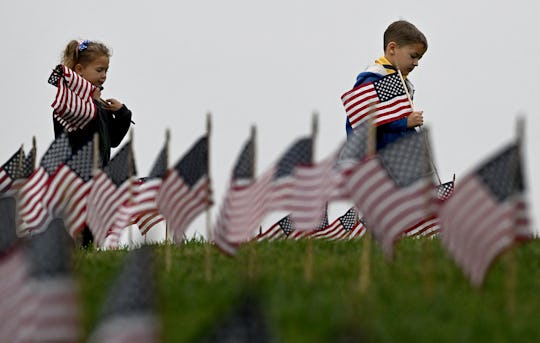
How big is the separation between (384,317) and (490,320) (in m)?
0.85

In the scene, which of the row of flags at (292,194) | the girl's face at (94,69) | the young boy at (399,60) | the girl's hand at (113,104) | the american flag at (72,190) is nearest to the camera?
the row of flags at (292,194)

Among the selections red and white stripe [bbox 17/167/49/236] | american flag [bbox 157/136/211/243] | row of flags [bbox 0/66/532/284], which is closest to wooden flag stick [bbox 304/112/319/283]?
row of flags [bbox 0/66/532/284]

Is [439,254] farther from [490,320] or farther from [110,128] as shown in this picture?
[110,128]

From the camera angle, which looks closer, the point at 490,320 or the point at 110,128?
the point at 490,320

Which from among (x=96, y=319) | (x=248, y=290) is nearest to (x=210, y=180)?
(x=96, y=319)

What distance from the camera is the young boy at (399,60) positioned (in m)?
17.7

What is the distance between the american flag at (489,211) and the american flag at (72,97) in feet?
23.0

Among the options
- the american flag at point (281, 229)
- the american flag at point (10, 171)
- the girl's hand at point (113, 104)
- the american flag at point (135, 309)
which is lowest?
the american flag at point (135, 309)

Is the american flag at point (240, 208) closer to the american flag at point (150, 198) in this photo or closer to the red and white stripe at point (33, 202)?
the american flag at point (150, 198)

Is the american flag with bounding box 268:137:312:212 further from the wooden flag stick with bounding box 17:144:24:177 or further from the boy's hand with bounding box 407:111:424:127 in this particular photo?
the wooden flag stick with bounding box 17:144:24:177

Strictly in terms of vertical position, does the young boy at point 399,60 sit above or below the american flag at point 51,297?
above

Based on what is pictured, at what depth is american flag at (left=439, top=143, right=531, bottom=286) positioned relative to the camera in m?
11.9

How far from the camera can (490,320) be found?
11703mm

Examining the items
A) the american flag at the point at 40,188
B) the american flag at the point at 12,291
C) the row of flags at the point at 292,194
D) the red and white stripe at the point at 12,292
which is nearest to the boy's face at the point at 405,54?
the row of flags at the point at 292,194
